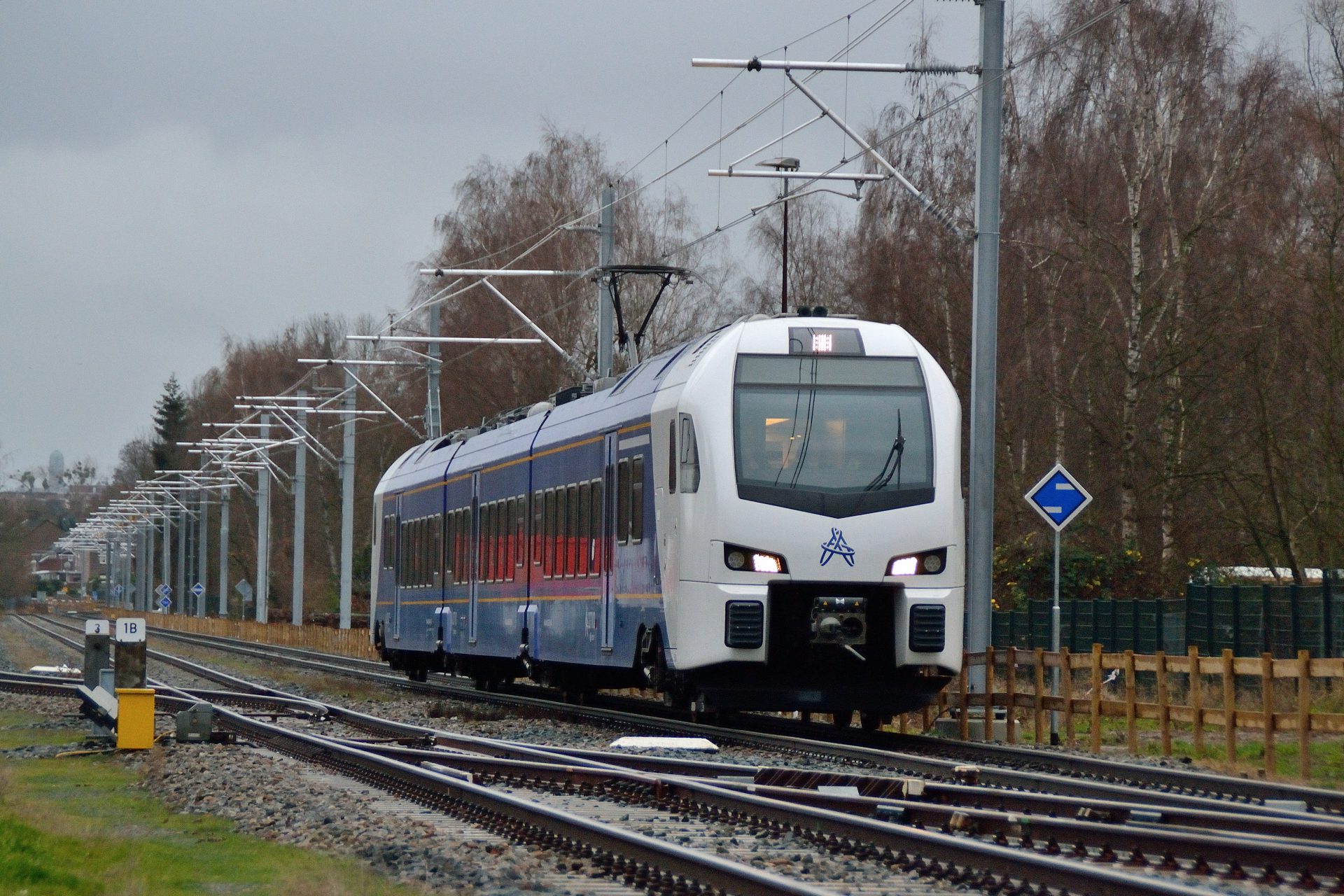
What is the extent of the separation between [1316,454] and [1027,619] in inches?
319

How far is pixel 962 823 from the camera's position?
433 inches

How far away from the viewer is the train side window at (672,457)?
61.7 ft

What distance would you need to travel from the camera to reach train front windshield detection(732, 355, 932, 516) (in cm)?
1819

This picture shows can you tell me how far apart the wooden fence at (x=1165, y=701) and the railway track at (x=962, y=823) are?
14.1 feet

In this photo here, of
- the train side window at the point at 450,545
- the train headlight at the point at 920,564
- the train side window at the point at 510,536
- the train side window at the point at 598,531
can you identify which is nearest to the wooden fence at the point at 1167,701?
the train headlight at the point at 920,564

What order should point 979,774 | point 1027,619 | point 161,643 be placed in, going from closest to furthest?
point 979,774
point 1027,619
point 161,643

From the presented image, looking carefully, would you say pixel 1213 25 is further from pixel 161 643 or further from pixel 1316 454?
pixel 161 643

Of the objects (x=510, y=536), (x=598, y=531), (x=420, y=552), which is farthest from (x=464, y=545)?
(x=598, y=531)

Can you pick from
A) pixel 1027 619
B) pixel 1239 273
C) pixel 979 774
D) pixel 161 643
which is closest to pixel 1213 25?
pixel 1239 273

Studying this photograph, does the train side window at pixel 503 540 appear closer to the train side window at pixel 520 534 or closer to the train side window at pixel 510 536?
the train side window at pixel 510 536

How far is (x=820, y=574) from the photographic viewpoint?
18016mm

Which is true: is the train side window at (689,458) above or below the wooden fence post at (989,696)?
above

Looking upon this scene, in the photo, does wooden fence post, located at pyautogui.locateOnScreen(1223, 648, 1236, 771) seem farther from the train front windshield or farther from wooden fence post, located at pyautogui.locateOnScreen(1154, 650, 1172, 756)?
the train front windshield

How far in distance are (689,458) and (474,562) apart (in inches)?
414
